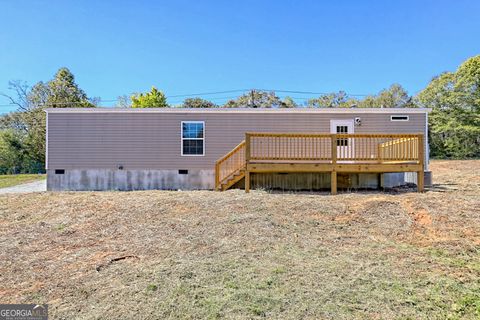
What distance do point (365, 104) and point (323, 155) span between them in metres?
22.4

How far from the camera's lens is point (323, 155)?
10.0 meters

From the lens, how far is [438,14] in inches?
558

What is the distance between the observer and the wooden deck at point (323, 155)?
784 centimetres

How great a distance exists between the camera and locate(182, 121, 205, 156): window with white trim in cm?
1041

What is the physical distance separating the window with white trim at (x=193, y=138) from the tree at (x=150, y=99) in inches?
604

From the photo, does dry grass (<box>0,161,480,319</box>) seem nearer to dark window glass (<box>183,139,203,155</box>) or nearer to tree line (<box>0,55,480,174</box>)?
dark window glass (<box>183,139,203,155</box>)

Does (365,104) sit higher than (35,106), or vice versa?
(365,104)

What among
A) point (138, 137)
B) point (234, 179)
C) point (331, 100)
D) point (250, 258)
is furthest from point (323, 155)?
point (331, 100)

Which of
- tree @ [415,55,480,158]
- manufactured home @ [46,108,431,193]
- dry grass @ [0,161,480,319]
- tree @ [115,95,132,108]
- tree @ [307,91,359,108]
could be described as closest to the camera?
dry grass @ [0,161,480,319]

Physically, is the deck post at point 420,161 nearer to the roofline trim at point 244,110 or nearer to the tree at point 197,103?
the roofline trim at point 244,110

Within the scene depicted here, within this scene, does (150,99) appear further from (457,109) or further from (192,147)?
(457,109)

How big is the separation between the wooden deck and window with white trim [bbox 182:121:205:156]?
118cm

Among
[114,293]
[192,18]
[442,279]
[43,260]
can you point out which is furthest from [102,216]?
[192,18]

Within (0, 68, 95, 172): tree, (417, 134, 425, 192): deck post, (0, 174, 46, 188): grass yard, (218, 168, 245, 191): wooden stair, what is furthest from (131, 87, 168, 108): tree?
(417, 134, 425, 192): deck post
